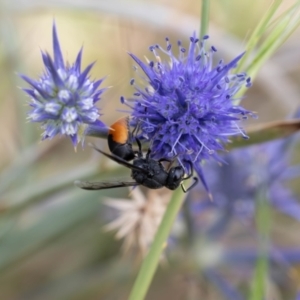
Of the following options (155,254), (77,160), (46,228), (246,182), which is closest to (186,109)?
(155,254)

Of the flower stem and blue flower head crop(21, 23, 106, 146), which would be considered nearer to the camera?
blue flower head crop(21, 23, 106, 146)

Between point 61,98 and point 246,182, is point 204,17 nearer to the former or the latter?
point 61,98

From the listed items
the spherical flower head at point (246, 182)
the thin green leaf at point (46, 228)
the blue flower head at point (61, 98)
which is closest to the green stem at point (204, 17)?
the blue flower head at point (61, 98)

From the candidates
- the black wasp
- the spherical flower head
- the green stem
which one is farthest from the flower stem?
the spherical flower head

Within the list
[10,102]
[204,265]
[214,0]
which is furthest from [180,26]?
[10,102]

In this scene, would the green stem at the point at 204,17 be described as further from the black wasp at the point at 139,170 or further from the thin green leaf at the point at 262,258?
the thin green leaf at the point at 262,258

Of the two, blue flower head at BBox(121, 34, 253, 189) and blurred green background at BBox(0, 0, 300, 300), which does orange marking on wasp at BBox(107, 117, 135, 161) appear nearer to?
blue flower head at BBox(121, 34, 253, 189)

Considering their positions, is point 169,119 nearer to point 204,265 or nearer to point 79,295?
point 204,265
